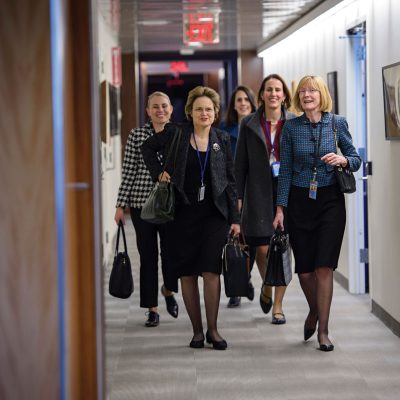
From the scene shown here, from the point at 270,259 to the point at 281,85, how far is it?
4.85 ft

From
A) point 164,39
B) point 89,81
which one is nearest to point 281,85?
point 89,81

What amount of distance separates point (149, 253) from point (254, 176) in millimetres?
1030

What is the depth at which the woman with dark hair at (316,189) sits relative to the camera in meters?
6.07

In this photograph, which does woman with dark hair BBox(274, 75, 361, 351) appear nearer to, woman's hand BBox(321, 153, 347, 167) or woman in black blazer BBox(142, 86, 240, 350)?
woman's hand BBox(321, 153, 347, 167)

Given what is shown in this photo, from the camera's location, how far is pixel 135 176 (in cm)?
686

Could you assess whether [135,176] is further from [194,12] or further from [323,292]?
[194,12]

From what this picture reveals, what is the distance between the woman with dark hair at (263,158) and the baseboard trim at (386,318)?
0.78m

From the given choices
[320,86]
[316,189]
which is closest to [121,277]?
[316,189]

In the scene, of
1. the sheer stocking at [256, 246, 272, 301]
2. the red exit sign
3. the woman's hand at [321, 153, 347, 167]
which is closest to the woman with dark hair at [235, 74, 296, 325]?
the sheer stocking at [256, 246, 272, 301]

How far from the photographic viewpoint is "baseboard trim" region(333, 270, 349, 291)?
349 inches

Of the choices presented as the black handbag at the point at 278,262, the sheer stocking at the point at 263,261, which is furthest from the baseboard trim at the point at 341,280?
the black handbag at the point at 278,262

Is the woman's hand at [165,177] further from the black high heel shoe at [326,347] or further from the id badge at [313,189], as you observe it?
the black high heel shoe at [326,347]

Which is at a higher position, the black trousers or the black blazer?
the black blazer

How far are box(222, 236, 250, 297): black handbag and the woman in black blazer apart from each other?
0.06m
